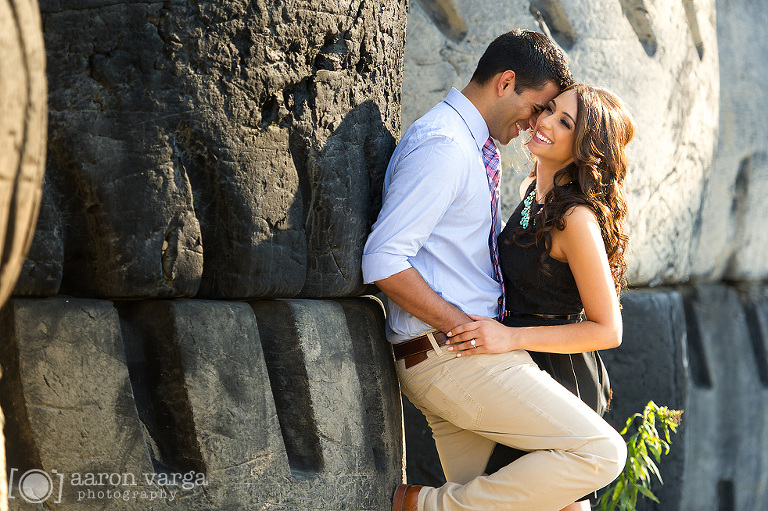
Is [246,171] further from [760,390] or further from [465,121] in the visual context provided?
[760,390]

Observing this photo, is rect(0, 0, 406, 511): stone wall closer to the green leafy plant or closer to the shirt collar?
the shirt collar

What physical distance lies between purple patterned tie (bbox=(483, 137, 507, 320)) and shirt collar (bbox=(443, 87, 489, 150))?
3 cm

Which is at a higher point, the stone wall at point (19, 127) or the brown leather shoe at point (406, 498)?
the stone wall at point (19, 127)

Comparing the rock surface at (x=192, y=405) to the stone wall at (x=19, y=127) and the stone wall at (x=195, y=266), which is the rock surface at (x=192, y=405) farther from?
the stone wall at (x=19, y=127)

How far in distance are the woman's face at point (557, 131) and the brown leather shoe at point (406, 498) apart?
91 centimetres

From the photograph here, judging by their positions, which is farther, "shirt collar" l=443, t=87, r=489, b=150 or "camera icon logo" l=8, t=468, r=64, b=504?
"shirt collar" l=443, t=87, r=489, b=150

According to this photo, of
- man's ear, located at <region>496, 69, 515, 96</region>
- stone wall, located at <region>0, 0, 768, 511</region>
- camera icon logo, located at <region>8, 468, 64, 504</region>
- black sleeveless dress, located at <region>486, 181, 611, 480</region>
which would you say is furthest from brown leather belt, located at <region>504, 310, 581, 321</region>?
camera icon logo, located at <region>8, 468, 64, 504</region>

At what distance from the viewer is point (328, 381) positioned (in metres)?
1.87

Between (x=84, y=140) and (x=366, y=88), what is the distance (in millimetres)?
708

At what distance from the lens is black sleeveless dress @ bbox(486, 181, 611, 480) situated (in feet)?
6.73

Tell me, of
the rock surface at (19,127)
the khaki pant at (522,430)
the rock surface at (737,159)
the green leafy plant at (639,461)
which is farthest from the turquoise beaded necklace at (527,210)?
the rock surface at (737,159)

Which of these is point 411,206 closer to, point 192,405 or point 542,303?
point 542,303

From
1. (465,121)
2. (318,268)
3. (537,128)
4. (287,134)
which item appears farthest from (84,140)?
(537,128)

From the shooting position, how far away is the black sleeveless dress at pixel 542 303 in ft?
6.73
